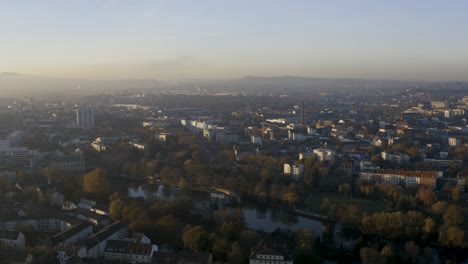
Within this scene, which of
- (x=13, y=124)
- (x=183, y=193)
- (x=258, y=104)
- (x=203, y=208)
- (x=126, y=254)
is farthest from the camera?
(x=258, y=104)

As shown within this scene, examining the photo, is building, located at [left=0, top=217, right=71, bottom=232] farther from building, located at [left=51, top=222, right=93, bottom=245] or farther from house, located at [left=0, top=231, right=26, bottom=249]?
house, located at [left=0, top=231, right=26, bottom=249]

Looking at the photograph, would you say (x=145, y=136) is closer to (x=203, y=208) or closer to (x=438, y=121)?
(x=203, y=208)

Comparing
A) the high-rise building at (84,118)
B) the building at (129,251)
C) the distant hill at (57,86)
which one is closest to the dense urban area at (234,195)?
the building at (129,251)

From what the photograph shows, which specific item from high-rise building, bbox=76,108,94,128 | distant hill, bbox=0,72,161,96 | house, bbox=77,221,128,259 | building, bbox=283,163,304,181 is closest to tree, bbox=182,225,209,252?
house, bbox=77,221,128,259

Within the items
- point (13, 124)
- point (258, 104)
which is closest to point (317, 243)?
point (13, 124)

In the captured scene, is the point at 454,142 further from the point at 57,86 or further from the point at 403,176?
the point at 57,86

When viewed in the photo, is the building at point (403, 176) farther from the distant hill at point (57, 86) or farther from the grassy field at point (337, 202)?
the distant hill at point (57, 86)
